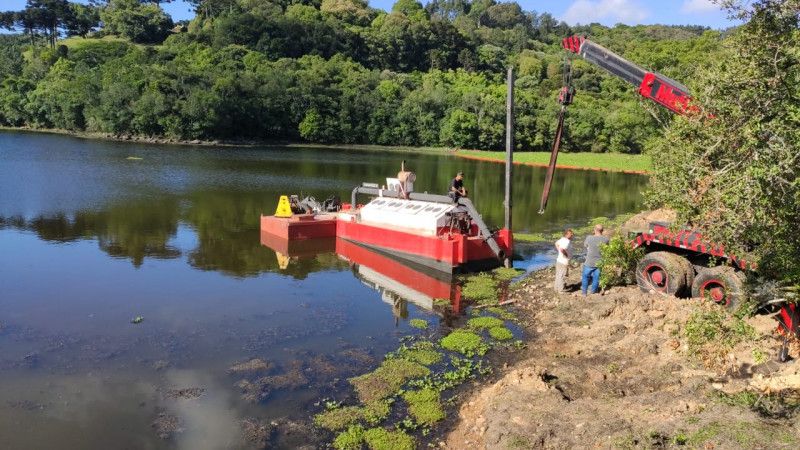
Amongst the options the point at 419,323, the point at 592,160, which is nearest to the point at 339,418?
the point at 419,323

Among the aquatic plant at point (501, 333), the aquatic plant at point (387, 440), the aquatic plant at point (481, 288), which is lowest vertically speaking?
the aquatic plant at point (387, 440)

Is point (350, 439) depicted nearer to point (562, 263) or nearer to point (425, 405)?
point (425, 405)

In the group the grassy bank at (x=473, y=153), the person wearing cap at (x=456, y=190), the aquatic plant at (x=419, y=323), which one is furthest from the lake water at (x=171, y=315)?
the grassy bank at (x=473, y=153)

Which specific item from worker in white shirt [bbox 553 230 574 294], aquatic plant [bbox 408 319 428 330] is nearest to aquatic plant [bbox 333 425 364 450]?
aquatic plant [bbox 408 319 428 330]

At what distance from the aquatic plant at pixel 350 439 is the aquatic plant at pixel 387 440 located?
11 cm

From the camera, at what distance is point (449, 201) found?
21594 mm

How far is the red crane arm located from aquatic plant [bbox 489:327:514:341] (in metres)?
6.54

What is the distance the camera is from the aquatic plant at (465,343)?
13.4 m

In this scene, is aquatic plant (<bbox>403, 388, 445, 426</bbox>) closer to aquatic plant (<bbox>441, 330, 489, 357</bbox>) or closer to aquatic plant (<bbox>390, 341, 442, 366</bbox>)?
aquatic plant (<bbox>390, 341, 442, 366</bbox>)

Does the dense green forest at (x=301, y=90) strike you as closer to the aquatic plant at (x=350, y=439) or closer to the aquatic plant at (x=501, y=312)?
the aquatic plant at (x=501, y=312)

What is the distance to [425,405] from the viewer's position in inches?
422

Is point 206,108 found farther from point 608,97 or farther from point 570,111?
point 608,97

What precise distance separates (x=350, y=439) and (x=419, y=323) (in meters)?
6.25

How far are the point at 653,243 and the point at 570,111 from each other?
8170cm
